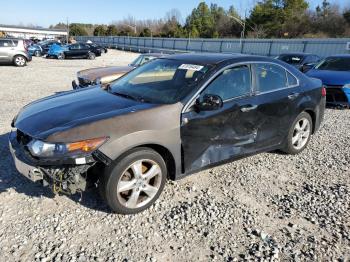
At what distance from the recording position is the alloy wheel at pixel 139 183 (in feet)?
11.5

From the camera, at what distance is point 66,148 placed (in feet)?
10.4

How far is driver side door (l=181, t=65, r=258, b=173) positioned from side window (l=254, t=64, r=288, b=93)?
18 centimetres

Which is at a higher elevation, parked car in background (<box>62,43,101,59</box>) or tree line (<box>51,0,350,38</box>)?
tree line (<box>51,0,350,38</box>)

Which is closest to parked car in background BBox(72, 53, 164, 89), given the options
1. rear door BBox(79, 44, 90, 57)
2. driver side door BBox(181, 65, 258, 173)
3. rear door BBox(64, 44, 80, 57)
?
driver side door BBox(181, 65, 258, 173)

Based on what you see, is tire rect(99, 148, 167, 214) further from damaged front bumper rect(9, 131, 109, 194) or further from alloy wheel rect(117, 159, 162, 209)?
damaged front bumper rect(9, 131, 109, 194)

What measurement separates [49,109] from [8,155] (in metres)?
1.66

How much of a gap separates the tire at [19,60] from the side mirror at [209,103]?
19.3m

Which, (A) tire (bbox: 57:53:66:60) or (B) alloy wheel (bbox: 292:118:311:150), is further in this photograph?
(A) tire (bbox: 57:53:66:60)

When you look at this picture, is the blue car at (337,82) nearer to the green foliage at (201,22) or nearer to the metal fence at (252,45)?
the metal fence at (252,45)

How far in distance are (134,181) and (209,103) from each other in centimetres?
119

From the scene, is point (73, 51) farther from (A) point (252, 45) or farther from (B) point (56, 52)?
(A) point (252, 45)

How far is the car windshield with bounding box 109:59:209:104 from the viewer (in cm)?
395

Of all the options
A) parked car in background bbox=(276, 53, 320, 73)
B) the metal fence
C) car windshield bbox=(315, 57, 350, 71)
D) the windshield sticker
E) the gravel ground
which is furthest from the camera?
the metal fence

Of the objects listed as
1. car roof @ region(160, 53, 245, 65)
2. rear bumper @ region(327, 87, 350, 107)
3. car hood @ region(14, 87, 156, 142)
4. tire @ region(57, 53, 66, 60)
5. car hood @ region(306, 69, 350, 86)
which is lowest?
tire @ region(57, 53, 66, 60)
